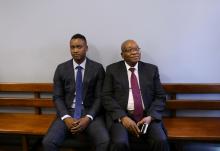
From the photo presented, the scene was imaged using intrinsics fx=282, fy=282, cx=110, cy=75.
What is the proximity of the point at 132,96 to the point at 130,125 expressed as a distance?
30cm

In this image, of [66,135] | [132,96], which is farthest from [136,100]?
[66,135]

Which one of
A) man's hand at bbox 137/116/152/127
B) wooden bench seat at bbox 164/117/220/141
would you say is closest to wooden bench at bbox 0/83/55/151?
man's hand at bbox 137/116/152/127

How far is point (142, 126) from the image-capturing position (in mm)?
2389

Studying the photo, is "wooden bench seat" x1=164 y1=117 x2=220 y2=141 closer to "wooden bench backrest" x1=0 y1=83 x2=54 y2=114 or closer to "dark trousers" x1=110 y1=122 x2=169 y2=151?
"dark trousers" x1=110 y1=122 x2=169 y2=151

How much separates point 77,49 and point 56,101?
0.53 meters

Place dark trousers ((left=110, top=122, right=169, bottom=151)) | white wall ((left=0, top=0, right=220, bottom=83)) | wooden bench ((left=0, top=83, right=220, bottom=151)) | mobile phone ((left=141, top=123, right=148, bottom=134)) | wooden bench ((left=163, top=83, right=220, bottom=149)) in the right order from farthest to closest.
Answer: white wall ((left=0, top=0, right=220, bottom=83)) → wooden bench ((left=163, top=83, right=220, bottom=149)) → wooden bench ((left=0, top=83, right=220, bottom=151)) → mobile phone ((left=141, top=123, right=148, bottom=134)) → dark trousers ((left=110, top=122, right=169, bottom=151))

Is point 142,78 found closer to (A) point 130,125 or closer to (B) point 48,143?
(A) point 130,125

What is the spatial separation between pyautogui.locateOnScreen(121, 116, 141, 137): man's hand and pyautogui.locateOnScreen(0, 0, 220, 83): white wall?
28.5 inches

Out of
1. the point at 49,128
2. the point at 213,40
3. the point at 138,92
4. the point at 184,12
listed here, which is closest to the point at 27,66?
the point at 49,128

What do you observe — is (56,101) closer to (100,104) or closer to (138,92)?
(100,104)

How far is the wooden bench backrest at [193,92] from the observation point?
2762 millimetres

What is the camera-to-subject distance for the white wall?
107 inches

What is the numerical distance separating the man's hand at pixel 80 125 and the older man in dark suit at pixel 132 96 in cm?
20

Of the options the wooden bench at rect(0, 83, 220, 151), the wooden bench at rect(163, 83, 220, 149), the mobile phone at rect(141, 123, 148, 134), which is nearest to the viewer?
the mobile phone at rect(141, 123, 148, 134)
